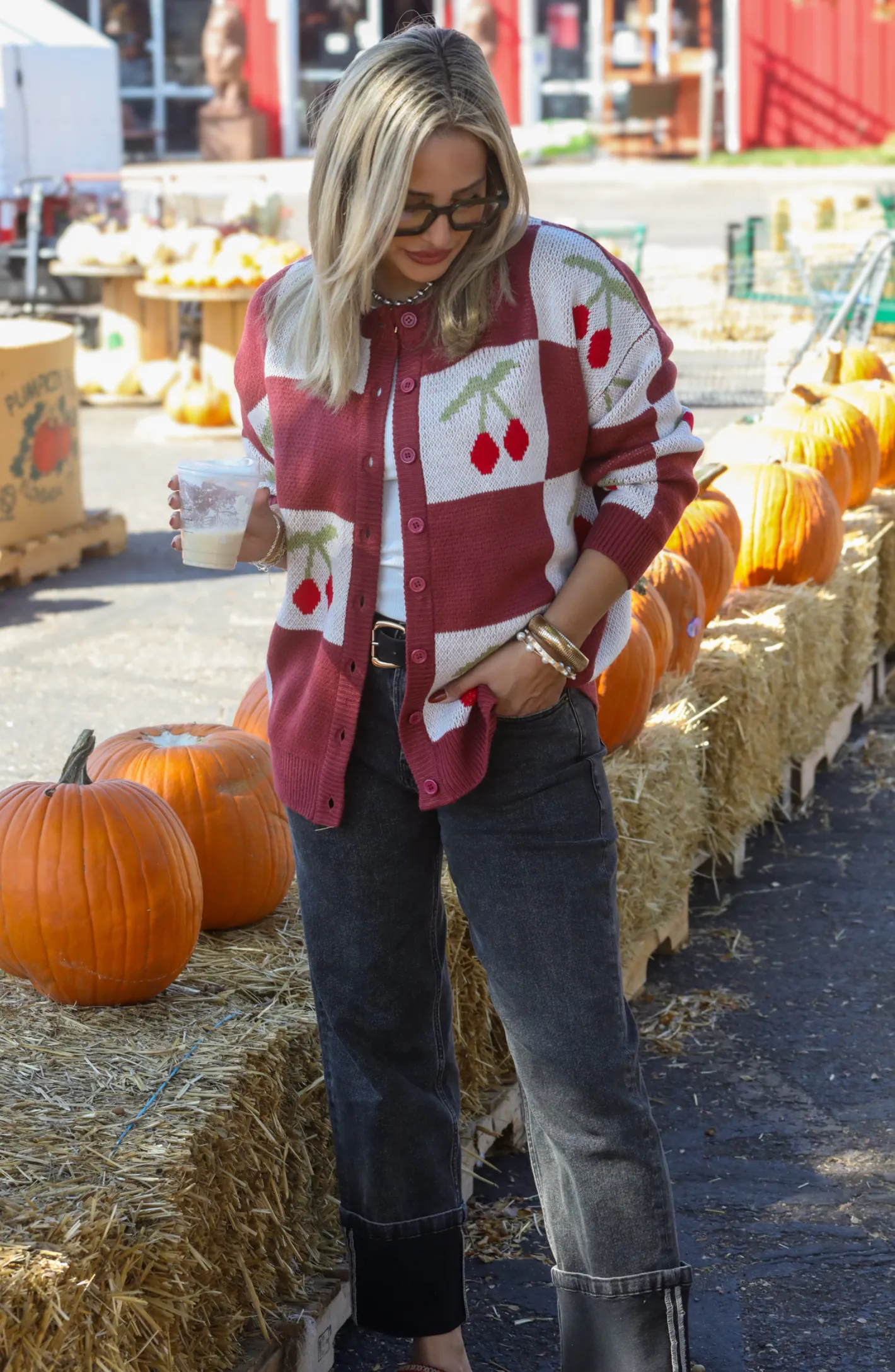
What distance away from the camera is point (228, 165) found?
29.4m

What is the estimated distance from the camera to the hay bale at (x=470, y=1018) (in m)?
3.06

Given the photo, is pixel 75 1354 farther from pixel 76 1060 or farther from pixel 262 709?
pixel 262 709

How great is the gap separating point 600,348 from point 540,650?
40 centimetres

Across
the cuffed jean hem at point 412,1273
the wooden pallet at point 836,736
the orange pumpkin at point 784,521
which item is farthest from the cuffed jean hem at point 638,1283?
the orange pumpkin at point 784,521

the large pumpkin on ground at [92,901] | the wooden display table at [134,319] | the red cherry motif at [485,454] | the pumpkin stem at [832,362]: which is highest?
the wooden display table at [134,319]

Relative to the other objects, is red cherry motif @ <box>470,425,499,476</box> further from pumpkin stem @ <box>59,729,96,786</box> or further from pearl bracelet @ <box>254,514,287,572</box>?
pumpkin stem @ <box>59,729,96,786</box>

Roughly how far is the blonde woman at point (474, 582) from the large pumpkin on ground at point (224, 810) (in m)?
0.75

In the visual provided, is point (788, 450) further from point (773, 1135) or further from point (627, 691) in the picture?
point (773, 1135)

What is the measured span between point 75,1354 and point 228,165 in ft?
97.4

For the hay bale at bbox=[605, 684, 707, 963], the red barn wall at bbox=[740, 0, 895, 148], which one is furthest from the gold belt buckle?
the red barn wall at bbox=[740, 0, 895, 148]

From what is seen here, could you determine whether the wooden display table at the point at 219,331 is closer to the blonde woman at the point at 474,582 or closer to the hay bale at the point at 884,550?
the hay bale at the point at 884,550

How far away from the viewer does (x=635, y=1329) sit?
84.8 inches

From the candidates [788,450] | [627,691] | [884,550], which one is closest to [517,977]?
[627,691]

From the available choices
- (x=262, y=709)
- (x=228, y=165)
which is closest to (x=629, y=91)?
(x=228, y=165)
